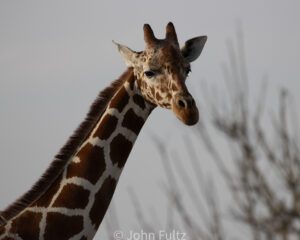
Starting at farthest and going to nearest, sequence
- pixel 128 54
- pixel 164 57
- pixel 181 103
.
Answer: pixel 128 54
pixel 164 57
pixel 181 103

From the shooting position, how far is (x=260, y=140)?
6.11m

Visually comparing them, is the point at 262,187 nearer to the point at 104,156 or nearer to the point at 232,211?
the point at 232,211

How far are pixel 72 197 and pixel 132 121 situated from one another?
1086 millimetres

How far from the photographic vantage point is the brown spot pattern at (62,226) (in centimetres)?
855

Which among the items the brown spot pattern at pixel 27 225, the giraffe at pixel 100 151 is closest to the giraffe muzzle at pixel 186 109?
the giraffe at pixel 100 151

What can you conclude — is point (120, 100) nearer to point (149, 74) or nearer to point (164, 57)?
point (149, 74)

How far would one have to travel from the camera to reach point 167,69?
356 inches

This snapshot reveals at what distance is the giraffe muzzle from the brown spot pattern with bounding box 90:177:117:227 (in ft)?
3.55

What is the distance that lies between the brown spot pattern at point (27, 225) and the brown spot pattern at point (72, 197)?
0.26 meters

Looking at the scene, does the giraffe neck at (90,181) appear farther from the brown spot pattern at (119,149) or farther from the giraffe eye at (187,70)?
the giraffe eye at (187,70)

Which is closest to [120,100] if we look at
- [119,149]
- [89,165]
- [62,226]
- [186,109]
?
[119,149]

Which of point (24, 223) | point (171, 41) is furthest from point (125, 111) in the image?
point (24, 223)

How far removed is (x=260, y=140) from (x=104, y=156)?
10.4 ft

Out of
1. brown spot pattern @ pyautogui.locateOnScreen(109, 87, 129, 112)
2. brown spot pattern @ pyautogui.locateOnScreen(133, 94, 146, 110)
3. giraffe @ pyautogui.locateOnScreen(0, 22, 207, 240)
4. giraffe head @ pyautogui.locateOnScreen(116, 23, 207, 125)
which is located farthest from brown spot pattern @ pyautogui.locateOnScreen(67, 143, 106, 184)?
giraffe head @ pyautogui.locateOnScreen(116, 23, 207, 125)
